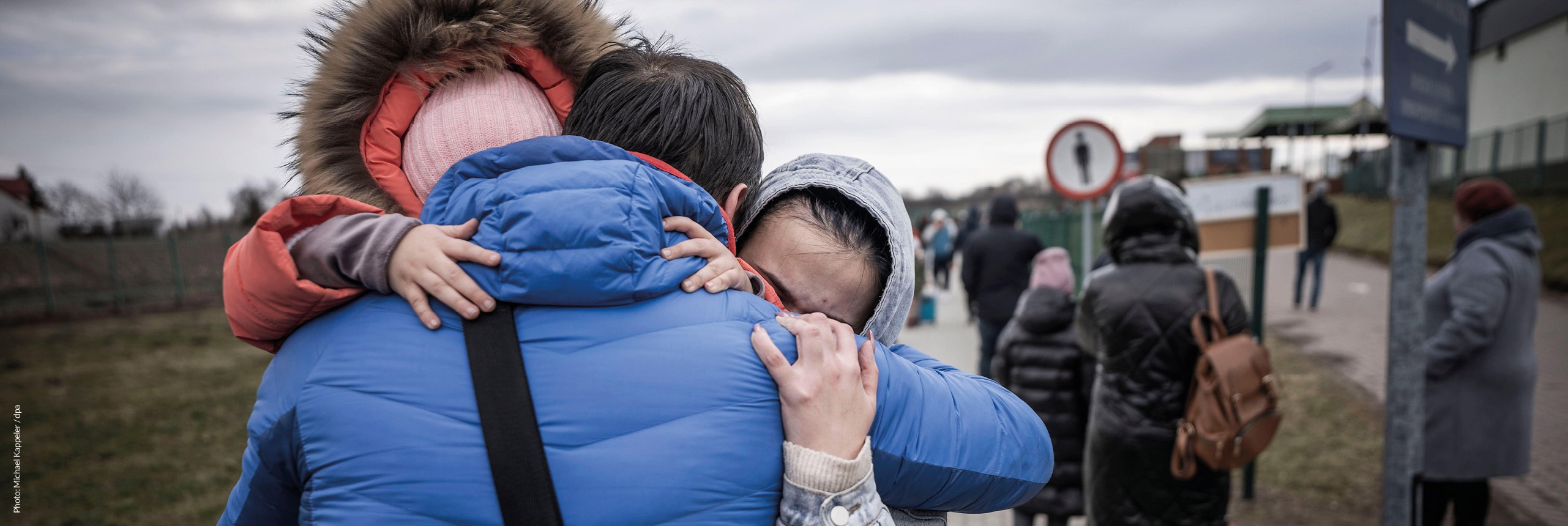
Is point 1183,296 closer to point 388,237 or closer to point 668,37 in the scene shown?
Answer: point 668,37

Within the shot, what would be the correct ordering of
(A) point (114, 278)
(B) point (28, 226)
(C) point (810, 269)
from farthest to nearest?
1. (B) point (28, 226)
2. (A) point (114, 278)
3. (C) point (810, 269)

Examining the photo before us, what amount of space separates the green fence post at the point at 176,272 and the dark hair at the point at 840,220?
2373cm

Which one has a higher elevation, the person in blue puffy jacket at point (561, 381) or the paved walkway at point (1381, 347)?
the person in blue puffy jacket at point (561, 381)

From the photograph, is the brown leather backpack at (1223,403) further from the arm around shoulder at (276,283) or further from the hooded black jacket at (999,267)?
the hooded black jacket at (999,267)

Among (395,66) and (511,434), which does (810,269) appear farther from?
(395,66)

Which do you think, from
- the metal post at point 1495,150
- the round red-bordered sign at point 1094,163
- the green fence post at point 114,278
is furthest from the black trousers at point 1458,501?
the green fence post at point 114,278

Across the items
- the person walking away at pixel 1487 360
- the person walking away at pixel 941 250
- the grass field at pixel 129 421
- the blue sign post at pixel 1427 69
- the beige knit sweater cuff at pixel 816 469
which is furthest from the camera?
the person walking away at pixel 941 250

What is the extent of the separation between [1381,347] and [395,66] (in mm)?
11342

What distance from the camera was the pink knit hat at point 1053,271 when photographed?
4184mm

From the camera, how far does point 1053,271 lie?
13.8 feet

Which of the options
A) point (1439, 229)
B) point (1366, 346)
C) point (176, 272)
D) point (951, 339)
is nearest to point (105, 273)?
point (176, 272)

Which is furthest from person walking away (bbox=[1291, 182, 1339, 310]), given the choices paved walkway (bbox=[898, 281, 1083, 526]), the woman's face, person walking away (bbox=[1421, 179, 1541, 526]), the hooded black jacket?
the woman's face

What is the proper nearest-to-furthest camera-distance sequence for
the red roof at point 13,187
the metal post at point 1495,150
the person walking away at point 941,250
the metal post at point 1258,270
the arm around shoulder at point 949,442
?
the arm around shoulder at point 949,442 → the metal post at point 1258,270 → the person walking away at point 941,250 → the metal post at point 1495,150 → the red roof at point 13,187

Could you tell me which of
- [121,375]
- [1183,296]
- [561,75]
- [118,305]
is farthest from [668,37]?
[118,305]
